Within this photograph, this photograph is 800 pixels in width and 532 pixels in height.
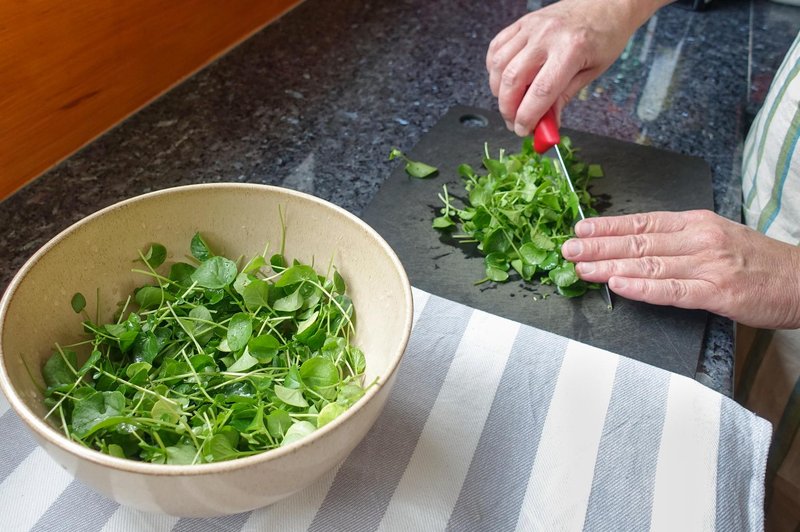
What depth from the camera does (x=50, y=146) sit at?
3.00 feet

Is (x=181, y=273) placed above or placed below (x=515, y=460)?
above

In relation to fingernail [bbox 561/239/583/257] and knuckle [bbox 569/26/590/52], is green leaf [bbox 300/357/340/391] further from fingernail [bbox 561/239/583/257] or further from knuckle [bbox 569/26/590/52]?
knuckle [bbox 569/26/590/52]

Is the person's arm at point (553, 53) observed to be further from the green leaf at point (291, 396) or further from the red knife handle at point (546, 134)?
the green leaf at point (291, 396)

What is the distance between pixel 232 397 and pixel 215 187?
20cm

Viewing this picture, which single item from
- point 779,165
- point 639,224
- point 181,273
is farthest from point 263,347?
point 779,165

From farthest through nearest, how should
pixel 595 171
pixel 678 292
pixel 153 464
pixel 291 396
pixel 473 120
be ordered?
1. pixel 473 120
2. pixel 595 171
3. pixel 678 292
4. pixel 291 396
5. pixel 153 464

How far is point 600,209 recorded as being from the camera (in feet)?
2.99

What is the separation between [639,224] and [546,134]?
0.58 feet

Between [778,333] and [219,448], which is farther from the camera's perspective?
[778,333]

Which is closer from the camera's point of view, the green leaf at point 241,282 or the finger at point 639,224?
the green leaf at point 241,282

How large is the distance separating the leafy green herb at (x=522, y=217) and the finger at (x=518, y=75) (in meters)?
0.08

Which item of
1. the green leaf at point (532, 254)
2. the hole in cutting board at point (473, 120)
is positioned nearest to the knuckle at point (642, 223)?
the green leaf at point (532, 254)

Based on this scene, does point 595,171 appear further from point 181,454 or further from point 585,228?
point 181,454

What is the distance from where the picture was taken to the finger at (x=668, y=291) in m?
0.73
